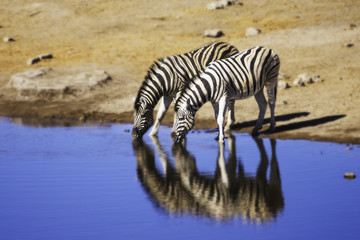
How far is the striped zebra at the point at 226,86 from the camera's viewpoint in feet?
43.1

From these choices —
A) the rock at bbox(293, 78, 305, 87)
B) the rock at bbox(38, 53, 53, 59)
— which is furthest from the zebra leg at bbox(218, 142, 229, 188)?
the rock at bbox(38, 53, 53, 59)

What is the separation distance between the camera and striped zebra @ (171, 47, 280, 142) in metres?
13.1

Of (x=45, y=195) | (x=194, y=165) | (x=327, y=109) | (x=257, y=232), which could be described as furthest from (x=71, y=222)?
(x=327, y=109)

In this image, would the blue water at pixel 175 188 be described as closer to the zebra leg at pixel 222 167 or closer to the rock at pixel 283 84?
the zebra leg at pixel 222 167

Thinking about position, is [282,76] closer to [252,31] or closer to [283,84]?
[283,84]

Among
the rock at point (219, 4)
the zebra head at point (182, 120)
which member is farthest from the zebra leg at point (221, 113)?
the rock at point (219, 4)

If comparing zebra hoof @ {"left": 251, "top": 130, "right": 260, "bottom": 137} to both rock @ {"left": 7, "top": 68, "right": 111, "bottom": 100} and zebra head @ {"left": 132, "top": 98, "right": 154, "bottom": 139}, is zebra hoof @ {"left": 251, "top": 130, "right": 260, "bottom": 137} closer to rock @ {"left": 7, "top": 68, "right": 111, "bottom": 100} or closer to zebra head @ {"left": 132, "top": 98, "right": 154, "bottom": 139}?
zebra head @ {"left": 132, "top": 98, "right": 154, "bottom": 139}

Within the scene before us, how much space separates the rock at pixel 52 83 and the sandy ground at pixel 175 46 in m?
0.24

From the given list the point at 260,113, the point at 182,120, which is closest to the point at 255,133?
the point at 260,113

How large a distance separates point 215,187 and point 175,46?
16.3 metres

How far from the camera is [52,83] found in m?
20.5

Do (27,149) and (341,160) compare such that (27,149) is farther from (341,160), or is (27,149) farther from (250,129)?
(341,160)

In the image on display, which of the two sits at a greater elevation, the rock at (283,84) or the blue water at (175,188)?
the rock at (283,84)

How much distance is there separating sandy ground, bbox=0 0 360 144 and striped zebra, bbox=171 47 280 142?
1.17 metres
